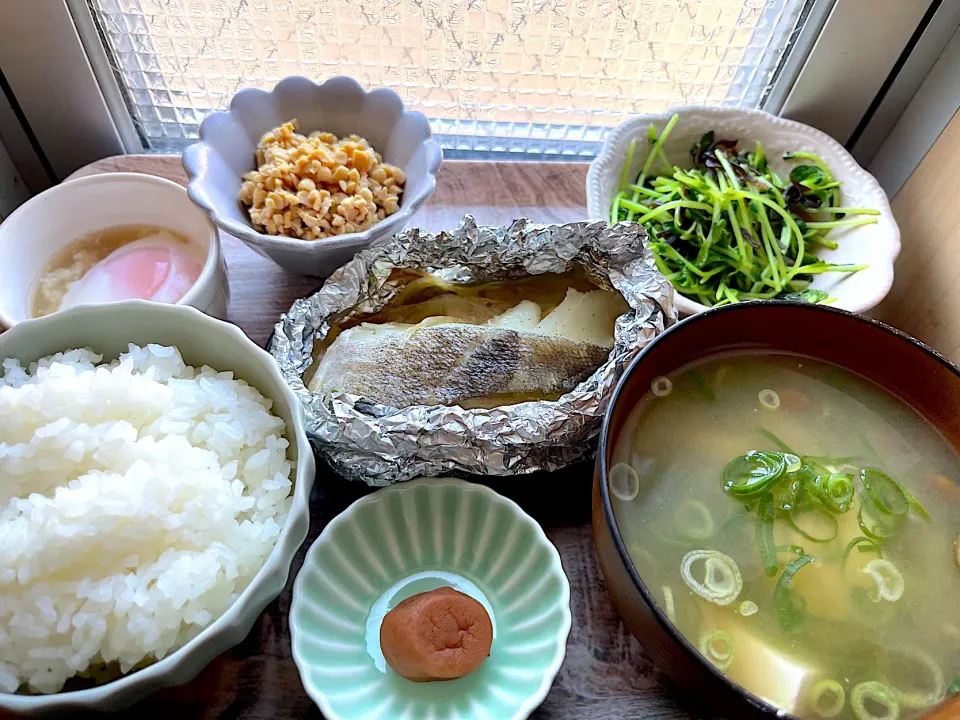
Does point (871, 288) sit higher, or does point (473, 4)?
point (473, 4)

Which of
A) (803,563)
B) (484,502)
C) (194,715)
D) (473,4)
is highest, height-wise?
(473,4)

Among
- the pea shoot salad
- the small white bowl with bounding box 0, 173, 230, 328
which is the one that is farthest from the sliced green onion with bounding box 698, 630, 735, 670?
the small white bowl with bounding box 0, 173, 230, 328

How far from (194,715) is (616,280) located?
2.47 feet

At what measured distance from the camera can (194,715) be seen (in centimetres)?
85

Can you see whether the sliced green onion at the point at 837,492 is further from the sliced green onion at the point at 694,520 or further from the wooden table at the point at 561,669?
the wooden table at the point at 561,669

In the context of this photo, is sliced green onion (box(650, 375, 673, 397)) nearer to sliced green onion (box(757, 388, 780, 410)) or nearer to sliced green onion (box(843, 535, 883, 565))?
sliced green onion (box(757, 388, 780, 410))

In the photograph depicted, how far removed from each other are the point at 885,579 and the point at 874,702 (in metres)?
0.13

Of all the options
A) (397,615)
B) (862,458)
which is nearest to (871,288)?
(862,458)

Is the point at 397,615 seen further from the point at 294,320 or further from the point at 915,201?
the point at 915,201

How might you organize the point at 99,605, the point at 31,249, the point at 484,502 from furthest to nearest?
1. the point at 31,249
2. the point at 484,502
3. the point at 99,605

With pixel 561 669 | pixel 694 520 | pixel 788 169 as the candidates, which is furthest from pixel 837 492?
pixel 788 169

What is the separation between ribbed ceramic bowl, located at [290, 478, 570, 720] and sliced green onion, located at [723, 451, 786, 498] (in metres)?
0.22

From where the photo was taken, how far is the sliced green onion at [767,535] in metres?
0.81

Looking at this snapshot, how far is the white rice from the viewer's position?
731mm
